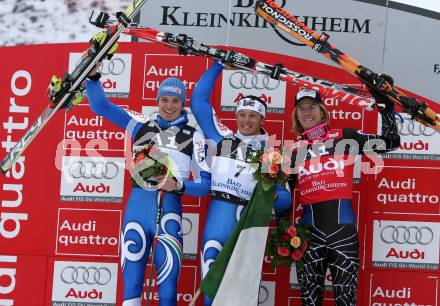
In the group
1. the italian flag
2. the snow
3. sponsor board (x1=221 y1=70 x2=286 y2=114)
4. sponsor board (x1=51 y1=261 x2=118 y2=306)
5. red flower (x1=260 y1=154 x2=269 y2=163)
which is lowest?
sponsor board (x1=51 y1=261 x2=118 y2=306)

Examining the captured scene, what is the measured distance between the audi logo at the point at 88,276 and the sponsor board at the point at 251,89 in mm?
1841

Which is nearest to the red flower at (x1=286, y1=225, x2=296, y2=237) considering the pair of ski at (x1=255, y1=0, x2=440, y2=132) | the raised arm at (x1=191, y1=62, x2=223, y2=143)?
the raised arm at (x1=191, y1=62, x2=223, y2=143)

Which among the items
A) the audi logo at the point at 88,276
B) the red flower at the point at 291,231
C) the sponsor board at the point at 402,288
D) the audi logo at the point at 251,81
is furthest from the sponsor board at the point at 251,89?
the audi logo at the point at 88,276

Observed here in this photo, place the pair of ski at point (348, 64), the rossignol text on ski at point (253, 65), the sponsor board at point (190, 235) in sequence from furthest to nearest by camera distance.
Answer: the sponsor board at point (190, 235) → the rossignol text on ski at point (253, 65) → the pair of ski at point (348, 64)

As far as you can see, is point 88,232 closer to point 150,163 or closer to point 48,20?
point 150,163

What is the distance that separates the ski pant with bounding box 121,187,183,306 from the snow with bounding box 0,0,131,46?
1.86 m

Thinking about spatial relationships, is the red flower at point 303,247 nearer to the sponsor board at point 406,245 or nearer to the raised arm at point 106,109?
the sponsor board at point 406,245

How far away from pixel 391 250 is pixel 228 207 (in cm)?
163

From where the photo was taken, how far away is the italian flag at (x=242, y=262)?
5.92 m

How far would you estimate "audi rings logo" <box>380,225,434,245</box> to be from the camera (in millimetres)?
6707

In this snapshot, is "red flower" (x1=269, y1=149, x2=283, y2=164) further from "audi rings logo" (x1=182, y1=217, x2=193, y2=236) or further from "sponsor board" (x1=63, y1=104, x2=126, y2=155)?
"sponsor board" (x1=63, y1=104, x2=126, y2=155)

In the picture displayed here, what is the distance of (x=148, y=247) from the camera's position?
6.11 meters

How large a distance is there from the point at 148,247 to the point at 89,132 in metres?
1.50

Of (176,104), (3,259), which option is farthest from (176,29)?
(3,259)
